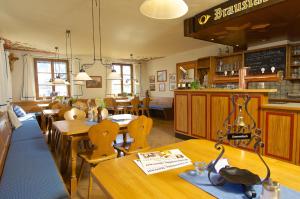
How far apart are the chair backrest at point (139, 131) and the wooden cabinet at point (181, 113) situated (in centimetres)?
197

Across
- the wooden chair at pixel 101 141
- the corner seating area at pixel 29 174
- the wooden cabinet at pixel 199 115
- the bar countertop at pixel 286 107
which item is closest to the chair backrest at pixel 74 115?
the corner seating area at pixel 29 174

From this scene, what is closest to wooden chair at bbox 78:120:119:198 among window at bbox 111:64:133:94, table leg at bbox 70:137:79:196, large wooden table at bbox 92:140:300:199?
table leg at bbox 70:137:79:196

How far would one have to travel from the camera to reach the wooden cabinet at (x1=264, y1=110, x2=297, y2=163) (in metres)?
2.62

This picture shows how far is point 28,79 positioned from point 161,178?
689 cm

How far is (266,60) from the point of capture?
15.8 feet

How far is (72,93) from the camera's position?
7.34 meters

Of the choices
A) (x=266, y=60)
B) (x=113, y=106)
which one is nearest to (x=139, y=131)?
(x=266, y=60)

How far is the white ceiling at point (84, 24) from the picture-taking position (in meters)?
3.11

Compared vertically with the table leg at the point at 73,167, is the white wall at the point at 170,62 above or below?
above

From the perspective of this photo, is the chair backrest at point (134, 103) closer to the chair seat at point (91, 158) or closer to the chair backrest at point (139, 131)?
the chair backrest at point (139, 131)

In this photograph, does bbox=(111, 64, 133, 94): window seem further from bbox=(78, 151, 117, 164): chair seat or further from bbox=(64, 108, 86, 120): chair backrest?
bbox=(78, 151, 117, 164): chair seat

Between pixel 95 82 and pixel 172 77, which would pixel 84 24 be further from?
pixel 172 77

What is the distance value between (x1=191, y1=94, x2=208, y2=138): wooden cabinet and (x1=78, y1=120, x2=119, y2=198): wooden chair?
2161mm

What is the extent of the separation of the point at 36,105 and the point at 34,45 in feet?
6.28
